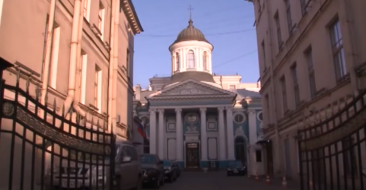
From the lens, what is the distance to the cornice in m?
22.1

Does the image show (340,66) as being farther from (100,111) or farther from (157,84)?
(157,84)

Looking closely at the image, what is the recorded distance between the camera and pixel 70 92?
11.9 m

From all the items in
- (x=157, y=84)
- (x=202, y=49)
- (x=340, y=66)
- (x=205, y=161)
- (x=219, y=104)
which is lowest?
(x=205, y=161)

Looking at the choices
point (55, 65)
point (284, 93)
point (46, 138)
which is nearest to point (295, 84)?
point (284, 93)

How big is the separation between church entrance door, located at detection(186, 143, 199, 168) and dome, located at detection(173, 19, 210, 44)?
16.5 m

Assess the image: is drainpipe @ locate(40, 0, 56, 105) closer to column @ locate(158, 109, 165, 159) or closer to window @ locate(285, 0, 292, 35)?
window @ locate(285, 0, 292, 35)

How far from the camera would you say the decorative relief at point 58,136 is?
4.24m

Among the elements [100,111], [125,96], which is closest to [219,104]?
[125,96]

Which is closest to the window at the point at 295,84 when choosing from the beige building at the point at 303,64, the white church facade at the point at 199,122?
the beige building at the point at 303,64

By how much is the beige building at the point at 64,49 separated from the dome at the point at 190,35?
113ft

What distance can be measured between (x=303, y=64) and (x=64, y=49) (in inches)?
433

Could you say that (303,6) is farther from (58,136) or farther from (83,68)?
(58,136)

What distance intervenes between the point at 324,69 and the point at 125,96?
12.9 metres

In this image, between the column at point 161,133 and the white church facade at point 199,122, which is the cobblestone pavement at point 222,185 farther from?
the column at point 161,133
